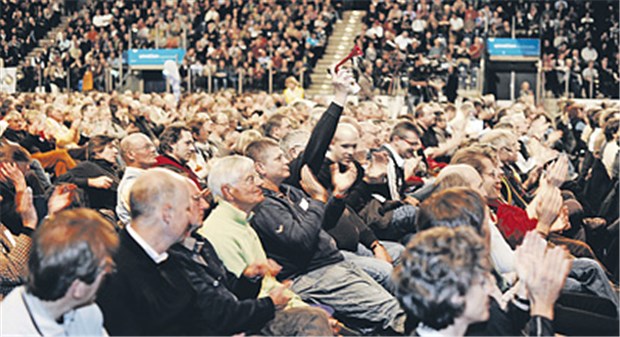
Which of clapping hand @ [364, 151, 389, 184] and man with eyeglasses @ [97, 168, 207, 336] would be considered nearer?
man with eyeglasses @ [97, 168, 207, 336]

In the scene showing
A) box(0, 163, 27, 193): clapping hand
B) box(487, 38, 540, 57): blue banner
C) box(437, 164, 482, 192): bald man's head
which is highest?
box(487, 38, 540, 57): blue banner

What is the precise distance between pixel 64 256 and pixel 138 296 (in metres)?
0.52

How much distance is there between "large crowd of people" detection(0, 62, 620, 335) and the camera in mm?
2709

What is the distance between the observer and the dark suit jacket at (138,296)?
10.4 ft

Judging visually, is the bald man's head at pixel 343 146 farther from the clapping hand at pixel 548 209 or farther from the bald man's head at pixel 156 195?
the bald man's head at pixel 156 195

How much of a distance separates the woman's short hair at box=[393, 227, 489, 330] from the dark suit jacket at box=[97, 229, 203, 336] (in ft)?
3.23

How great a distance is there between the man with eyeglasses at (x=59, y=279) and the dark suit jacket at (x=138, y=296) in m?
0.35

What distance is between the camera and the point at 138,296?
3.16m

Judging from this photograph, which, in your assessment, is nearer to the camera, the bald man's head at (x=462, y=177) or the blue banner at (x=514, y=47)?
the bald man's head at (x=462, y=177)

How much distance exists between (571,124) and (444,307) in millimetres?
10752

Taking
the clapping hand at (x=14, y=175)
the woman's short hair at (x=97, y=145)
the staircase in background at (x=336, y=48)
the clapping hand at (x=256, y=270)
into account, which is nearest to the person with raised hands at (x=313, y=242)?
the clapping hand at (x=256, y=270)

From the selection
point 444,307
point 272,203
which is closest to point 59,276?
A: point 444,307

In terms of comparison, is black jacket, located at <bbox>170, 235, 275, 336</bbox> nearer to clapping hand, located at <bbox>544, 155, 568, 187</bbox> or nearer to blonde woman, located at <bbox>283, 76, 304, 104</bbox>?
clapping hand, located at <bbox>544, 155, 568, 187</bbox>

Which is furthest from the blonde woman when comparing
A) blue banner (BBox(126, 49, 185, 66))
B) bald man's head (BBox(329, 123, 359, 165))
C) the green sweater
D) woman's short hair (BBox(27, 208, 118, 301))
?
woman's short hair (BBox(27, 208, 118, 301))
